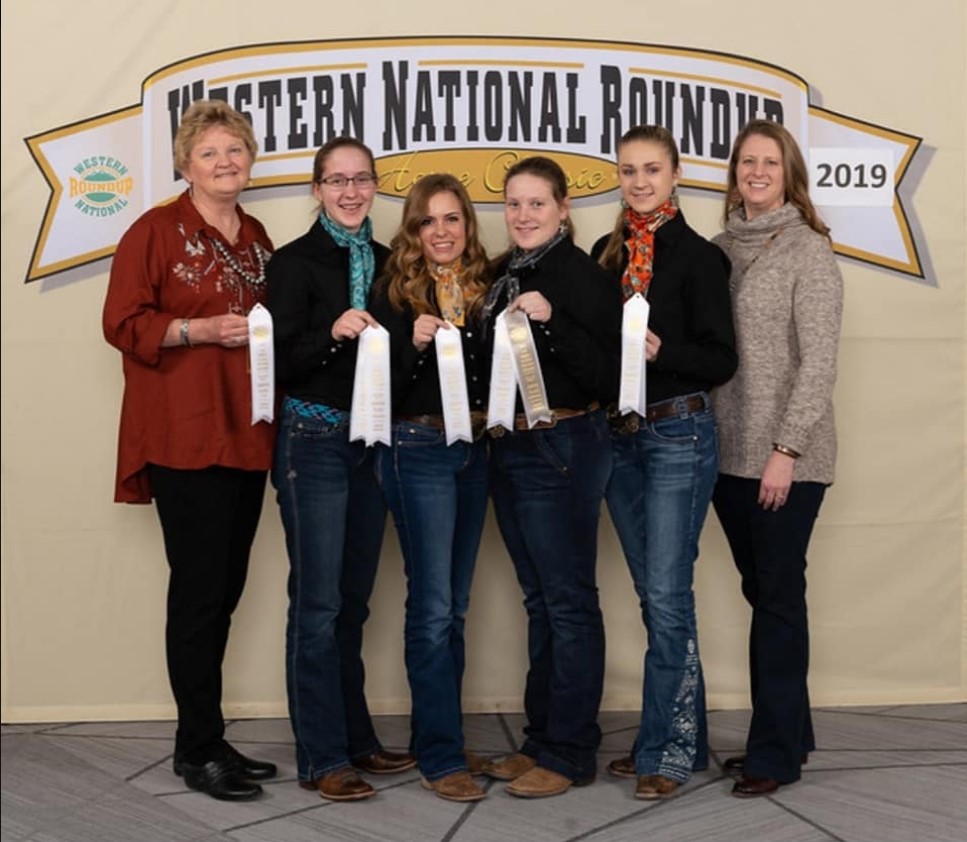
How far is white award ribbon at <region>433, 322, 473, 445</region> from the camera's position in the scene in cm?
246

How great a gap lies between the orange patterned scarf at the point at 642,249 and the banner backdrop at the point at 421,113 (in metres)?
0.64

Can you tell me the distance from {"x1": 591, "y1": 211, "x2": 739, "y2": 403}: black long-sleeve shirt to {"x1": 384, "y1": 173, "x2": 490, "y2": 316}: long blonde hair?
0.29 m

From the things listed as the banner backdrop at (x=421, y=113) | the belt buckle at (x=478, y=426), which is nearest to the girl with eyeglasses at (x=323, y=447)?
the belt buckle at (x=478, y=426)

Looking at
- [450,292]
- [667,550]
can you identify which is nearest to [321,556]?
[450,292]

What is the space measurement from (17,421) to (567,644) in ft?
5.13

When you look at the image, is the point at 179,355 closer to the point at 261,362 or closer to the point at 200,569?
the point at 261,362

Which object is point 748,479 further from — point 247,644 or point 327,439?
point 247,644

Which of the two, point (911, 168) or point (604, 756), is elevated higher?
point (911, 168)

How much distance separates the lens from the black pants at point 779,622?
2619mm

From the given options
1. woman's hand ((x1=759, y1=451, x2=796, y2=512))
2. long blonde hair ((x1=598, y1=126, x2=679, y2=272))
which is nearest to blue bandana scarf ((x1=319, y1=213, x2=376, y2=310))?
long blonde hair ((x1=598, y1=126, x2=679, y2=272))

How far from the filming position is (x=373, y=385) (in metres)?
2.46

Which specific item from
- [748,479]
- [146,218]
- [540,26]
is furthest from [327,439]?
[540,26]

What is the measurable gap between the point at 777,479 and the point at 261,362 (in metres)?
1.07

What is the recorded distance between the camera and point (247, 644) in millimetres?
3277
